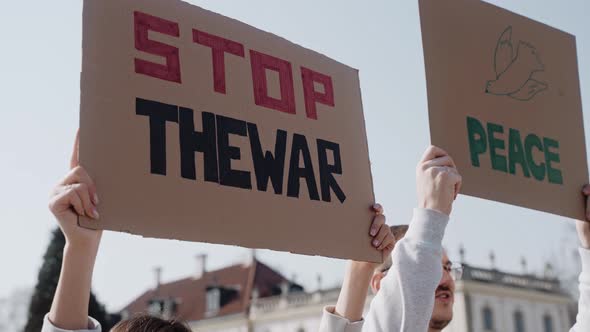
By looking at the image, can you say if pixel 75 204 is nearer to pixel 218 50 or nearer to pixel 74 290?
pixel 74 290

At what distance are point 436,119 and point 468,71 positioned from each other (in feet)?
0.83

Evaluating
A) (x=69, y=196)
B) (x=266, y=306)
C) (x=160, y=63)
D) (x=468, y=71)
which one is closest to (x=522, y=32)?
(x=468, y=71)

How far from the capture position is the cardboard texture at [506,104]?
7.86ft

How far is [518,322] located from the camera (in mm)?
34125

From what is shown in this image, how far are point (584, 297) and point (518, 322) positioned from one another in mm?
32829

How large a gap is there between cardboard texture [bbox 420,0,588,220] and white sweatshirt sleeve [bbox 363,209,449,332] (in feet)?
1.33

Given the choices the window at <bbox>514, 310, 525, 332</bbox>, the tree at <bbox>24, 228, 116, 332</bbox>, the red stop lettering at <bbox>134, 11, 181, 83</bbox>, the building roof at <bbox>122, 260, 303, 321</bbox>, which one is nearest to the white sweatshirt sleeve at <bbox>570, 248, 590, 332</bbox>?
the red stop lettering at <bbox>134, 11, 181, 83</bbox>

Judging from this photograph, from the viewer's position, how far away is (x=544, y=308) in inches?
1403

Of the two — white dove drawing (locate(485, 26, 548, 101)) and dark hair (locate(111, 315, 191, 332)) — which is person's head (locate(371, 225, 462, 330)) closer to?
white dove drawing (locate(485, 26, 548, 101))

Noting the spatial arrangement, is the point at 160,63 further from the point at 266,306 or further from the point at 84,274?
the point at 266,306

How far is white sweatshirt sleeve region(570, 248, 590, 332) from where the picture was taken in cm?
272

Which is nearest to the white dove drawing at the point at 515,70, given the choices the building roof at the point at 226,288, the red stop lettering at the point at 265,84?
the red stop lettering at the point at 265,84

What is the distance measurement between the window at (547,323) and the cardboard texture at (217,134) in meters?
34.8

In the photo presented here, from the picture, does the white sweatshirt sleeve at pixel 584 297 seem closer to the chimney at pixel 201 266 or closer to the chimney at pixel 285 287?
the chimney at pixel 285 287
